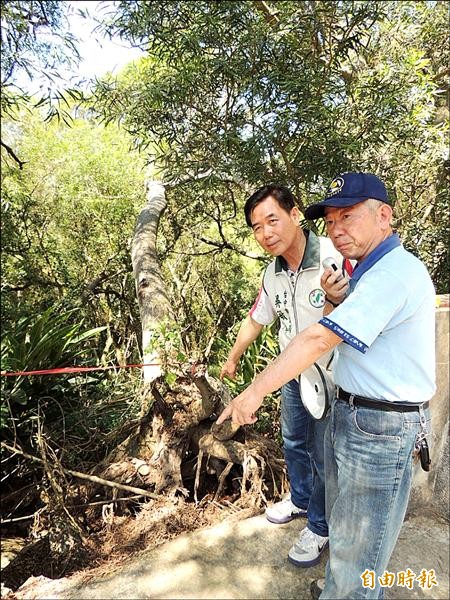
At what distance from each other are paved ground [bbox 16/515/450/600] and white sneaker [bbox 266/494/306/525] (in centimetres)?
3

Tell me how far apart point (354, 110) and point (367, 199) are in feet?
8.51

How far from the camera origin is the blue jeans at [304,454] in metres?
2.25

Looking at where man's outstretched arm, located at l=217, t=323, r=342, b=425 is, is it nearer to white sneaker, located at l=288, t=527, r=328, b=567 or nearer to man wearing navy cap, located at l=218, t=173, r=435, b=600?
man wearing navy cap, located at l=218, t=173, r=435, b=600

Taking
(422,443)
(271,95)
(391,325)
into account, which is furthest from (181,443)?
(271,95)

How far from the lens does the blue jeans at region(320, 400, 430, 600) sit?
1.56m

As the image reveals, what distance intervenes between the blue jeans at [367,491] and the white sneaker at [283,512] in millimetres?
915

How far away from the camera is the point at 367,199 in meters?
1.60

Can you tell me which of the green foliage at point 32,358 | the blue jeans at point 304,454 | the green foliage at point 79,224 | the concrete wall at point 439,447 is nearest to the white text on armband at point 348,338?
the blue jeans at point 304,454

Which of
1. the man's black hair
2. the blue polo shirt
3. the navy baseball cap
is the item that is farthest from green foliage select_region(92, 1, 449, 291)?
the blue polo shirt

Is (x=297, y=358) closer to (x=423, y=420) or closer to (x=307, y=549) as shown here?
(x=423, y=420)

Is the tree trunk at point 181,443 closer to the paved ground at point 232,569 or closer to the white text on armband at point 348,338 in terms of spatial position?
the paved ground at point 232,569

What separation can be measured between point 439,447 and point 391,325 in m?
1.65

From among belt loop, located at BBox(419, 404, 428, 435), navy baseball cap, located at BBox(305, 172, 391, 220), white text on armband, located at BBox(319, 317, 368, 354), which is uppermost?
navy baseball cap, located at BBox(305, 172, 391, 220)
